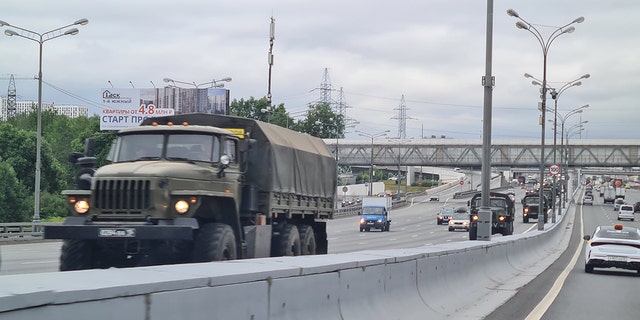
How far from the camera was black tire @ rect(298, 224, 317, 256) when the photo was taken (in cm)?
2002

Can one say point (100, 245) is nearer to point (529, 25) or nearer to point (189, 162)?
point (189, 162)

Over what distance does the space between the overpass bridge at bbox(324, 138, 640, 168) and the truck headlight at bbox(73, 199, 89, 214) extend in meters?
98.0

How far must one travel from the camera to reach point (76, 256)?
14234mm

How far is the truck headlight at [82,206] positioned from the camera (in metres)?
14.5

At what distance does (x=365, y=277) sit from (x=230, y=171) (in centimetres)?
672

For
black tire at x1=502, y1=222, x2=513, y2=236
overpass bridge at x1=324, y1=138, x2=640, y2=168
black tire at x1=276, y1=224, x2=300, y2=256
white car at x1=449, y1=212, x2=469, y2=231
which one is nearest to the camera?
black tire at x1=276, y1=224, x2=300, y2=256

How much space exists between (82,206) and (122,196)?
0.79 meters

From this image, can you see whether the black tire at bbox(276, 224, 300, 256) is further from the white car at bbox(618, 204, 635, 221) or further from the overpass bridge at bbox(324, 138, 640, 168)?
the overpass bridge at bbox(324, 138, 640, 168)

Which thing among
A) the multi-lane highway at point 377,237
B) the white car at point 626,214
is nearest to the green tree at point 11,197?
the multi-lane highway at point 377,237

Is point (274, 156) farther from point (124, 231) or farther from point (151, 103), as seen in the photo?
point (151, 103)

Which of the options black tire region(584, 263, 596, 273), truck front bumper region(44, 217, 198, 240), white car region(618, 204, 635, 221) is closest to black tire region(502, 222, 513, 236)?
black tire region(584, 263, 596, 273)

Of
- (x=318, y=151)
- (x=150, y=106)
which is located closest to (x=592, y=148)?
(x=150, y=106)

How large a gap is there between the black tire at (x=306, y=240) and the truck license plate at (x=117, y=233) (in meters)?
6.66

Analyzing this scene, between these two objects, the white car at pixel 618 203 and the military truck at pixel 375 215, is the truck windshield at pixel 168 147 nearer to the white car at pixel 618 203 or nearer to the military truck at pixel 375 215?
the military truck at pixel 375 215
